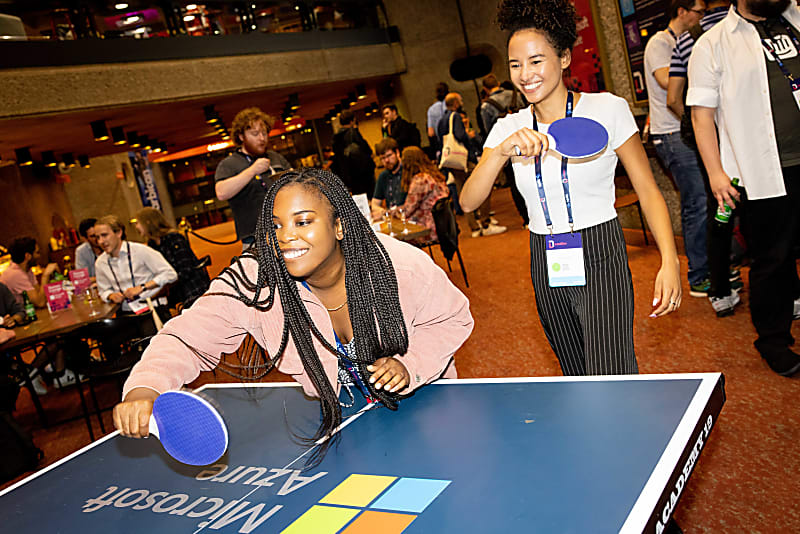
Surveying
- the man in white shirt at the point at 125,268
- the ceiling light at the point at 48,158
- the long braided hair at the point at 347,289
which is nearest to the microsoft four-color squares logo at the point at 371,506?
the long braided hair at the point at 347,289

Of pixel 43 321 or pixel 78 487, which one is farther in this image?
pixel 43 321

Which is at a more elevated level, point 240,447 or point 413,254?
point 413,254

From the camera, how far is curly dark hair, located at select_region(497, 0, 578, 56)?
1.93m

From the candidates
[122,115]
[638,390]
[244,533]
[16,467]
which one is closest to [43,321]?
[16,467]

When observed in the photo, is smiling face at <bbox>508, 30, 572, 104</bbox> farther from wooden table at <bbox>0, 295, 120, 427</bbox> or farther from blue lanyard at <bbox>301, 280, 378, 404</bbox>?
wooden table at <bbox>0, 295, 120, 427</bbox>

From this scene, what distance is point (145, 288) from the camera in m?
5.13

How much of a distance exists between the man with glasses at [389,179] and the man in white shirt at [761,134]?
4.09m

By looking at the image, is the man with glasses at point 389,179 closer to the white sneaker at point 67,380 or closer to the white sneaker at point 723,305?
the white sneaker at point 67,380

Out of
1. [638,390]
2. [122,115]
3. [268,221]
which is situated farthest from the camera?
[122,115]

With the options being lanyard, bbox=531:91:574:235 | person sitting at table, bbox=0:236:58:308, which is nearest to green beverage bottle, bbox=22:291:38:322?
person sitting at table, bbox=0:236:58:308

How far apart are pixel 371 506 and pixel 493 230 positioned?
721 cm

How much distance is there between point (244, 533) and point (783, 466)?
1956mm

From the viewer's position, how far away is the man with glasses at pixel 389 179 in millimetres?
6723

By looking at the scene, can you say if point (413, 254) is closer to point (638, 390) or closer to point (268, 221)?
point (268, 221)
